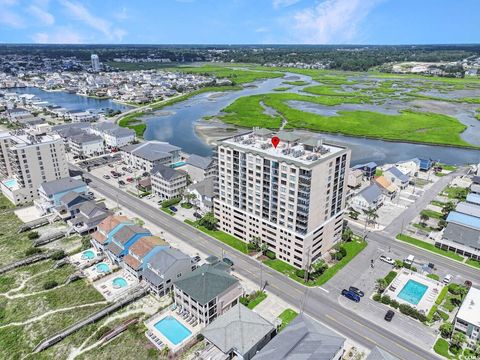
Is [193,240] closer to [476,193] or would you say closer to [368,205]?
[368,205]

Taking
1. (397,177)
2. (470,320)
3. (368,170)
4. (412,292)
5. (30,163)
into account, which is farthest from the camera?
(368,170)

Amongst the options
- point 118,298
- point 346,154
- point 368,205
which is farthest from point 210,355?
point 368,205

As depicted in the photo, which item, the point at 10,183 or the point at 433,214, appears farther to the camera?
the point at 10,183

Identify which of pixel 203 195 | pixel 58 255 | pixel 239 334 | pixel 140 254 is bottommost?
pixel 58 255

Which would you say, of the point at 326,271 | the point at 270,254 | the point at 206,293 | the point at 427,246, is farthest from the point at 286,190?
the point at 427,246

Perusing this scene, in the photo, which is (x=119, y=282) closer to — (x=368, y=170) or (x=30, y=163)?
(x=30, y=163)

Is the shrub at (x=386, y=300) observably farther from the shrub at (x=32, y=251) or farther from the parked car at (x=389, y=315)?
the shrub at (x=32, y=251)

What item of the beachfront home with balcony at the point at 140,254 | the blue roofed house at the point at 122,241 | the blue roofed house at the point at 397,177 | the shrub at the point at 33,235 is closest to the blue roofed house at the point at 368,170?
the blue roofed house at the point at 397,177
